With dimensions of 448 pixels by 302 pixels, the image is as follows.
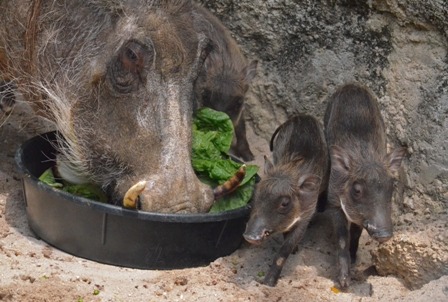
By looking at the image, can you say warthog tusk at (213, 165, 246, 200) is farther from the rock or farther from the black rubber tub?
the rock

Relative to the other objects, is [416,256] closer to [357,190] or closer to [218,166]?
[357,190]

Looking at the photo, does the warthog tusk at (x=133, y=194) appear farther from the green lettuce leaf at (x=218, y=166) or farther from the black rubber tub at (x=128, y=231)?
the green lettuce leaf at (x=218, y=166)

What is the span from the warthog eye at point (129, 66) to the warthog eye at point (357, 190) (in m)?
1.15

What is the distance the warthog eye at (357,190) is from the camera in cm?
467

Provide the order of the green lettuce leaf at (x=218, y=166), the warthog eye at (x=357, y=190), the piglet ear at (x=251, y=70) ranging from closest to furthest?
the warthog eye at (x=357, y=190) → the green lettuce leaf at (x=218, y=166) → the piglet ear at (x=251, y=70)

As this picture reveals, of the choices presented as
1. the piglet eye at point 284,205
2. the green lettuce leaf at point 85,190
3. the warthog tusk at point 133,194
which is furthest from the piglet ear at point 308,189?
the green lettuce leaf at point 85,190

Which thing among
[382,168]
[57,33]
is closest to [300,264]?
[382,168]

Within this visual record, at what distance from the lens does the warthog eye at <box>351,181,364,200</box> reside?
467cm

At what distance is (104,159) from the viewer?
4578mm

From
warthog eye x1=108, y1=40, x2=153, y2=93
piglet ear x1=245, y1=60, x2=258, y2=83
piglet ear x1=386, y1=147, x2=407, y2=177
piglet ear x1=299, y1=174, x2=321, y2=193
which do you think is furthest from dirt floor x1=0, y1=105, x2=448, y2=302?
piglet ear x1=245, y1=60, x2=258, y2=83

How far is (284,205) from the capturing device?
14.9 ft

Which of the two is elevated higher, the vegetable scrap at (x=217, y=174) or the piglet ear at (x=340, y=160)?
the piglet ear at (x=340, y=160)

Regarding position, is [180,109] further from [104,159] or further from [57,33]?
[57,33]

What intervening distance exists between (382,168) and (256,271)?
2.63ft
